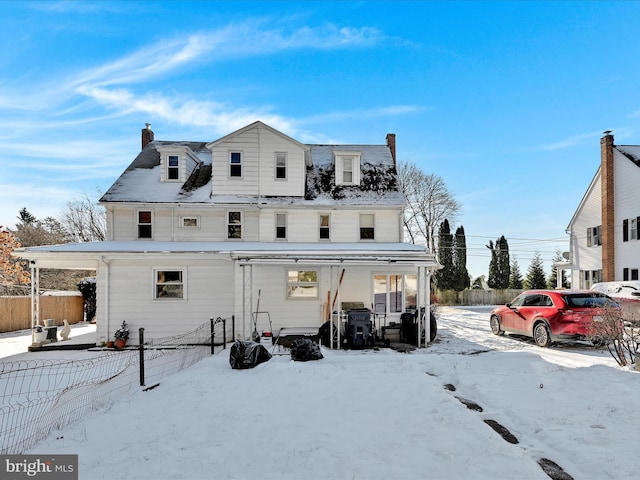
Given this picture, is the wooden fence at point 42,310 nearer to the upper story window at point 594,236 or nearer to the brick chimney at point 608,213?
the brick chimney at point 608,213

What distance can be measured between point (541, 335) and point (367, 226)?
7.44 metres

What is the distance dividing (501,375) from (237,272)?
922cm

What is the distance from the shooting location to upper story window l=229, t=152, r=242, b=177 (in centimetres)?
1582

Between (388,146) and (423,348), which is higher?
(388,146)

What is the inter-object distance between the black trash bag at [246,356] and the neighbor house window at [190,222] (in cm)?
779

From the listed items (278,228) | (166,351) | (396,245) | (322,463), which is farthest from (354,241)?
(322,463)

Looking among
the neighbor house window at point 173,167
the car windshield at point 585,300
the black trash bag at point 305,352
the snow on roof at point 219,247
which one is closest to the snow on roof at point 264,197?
the neighbor house window at point 173,167

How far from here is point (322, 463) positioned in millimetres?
4188

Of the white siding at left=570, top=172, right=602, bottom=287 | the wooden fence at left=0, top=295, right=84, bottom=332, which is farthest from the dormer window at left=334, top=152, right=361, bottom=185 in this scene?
the white siding at left=570, top=172, right=602, bottom=287

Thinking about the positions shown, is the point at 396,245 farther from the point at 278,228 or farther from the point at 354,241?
the point at 278,228

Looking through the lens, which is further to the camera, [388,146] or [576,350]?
[388,146]

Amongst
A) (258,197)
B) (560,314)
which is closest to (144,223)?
(258,197)

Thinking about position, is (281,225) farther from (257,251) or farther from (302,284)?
(257,251)

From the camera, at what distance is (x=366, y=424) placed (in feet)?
17.4
